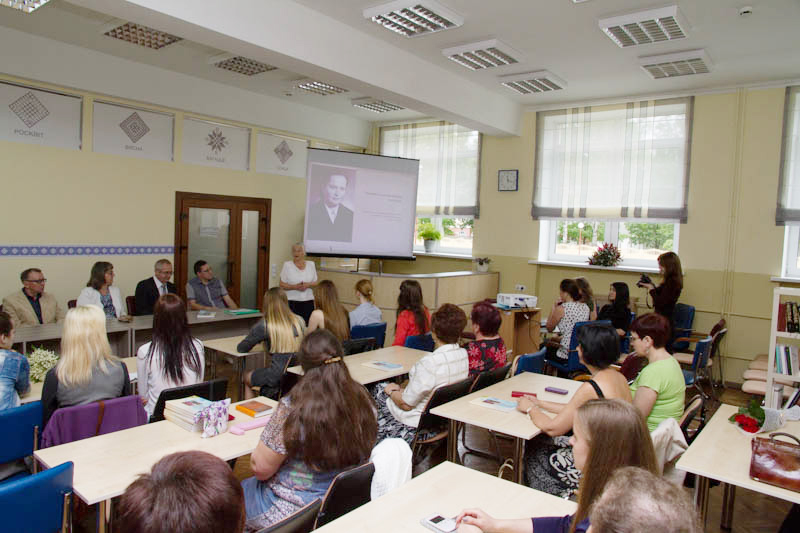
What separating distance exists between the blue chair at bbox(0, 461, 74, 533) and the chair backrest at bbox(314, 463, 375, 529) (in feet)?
2.90

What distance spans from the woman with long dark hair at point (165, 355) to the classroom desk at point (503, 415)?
5.02 ft

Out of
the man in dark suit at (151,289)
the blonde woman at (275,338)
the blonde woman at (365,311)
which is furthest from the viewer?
the man in dark suit at (151,289)

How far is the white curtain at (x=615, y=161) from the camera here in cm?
662

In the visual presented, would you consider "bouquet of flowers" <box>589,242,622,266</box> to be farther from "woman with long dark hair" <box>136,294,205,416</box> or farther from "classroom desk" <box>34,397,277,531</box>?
"classroom desk" <box>34,397,277,531</box>

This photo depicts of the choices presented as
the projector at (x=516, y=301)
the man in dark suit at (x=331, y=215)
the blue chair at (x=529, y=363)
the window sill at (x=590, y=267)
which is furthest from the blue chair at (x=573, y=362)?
the man in dark suit at (x=331, y=215)

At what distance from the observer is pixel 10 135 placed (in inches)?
219

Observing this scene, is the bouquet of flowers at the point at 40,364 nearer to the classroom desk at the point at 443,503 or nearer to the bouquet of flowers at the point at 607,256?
the classroom desk at the point at 443,503

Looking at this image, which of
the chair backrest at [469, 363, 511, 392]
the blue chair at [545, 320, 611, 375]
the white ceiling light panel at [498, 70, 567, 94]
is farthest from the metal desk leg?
the white ceiling light panel at [498, 70, 567, 94]

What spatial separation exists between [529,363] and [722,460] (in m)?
1.79

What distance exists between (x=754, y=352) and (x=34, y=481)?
22.6 ft

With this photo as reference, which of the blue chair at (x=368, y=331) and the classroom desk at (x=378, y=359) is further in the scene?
the blue chair at (x=368, y=331)

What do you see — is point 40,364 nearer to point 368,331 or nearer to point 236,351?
point 236,351

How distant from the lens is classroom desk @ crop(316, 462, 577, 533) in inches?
67.8

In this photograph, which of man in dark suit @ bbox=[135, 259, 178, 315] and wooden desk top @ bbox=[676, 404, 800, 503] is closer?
wooden desk top @ bbox=[676, 404, 800, 503]
